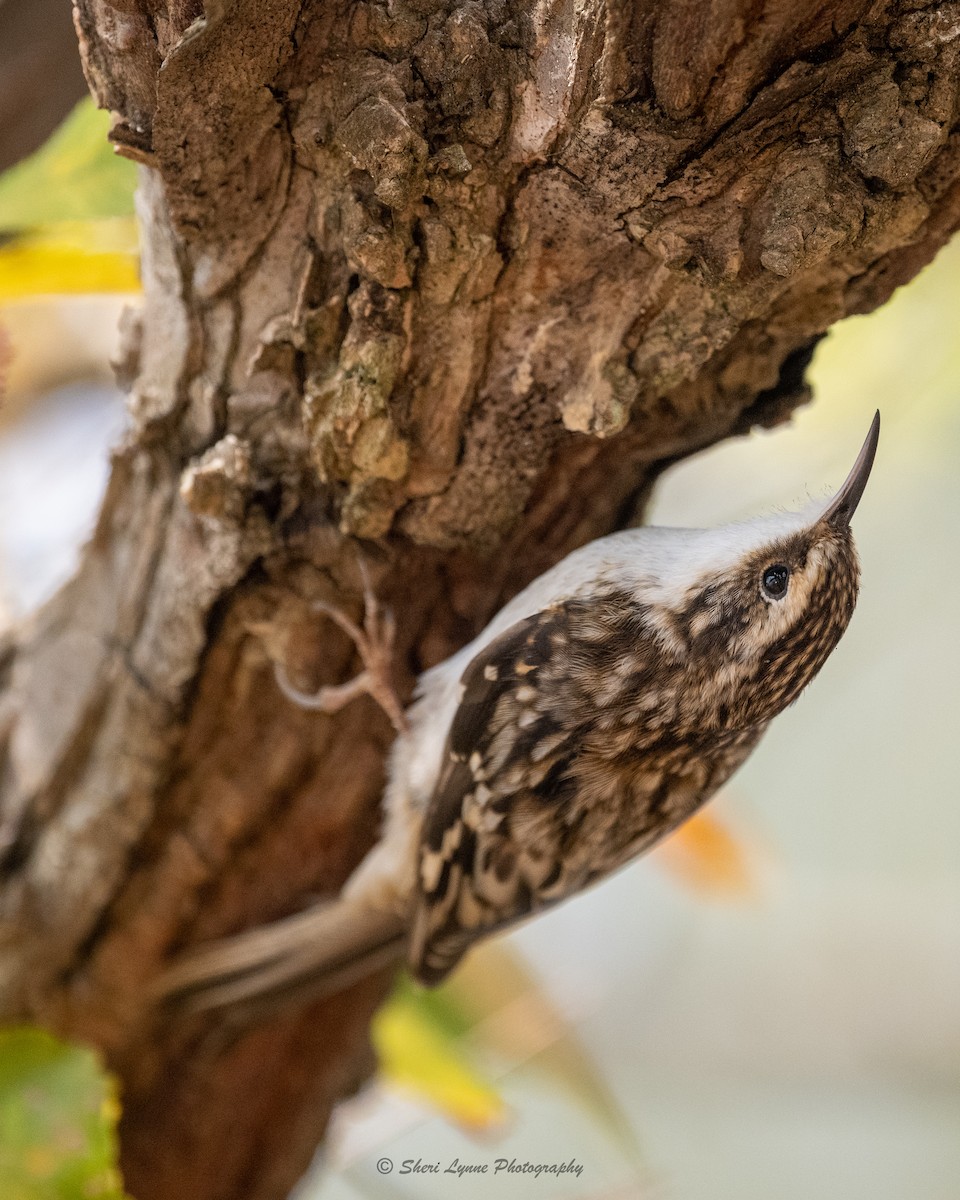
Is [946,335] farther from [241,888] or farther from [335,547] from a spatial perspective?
[241,888]

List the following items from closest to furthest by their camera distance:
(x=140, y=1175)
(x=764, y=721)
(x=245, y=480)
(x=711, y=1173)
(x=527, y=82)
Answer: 1. (x=527, y=82)
2. (x=245, y=480)
3. (x=764, y=721)
4. (x=140, y=1175)
5. (x=711, y=1173)

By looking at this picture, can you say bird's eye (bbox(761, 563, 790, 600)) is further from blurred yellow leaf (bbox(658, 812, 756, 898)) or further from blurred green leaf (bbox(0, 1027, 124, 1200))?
blurred green leaf (bbox(0, 1027, 124, 1200))

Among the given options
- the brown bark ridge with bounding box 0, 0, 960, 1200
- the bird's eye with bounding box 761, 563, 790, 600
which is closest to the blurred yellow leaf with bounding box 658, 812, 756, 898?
the brown bark ridge with bounding box 0, 0, 960, 1200

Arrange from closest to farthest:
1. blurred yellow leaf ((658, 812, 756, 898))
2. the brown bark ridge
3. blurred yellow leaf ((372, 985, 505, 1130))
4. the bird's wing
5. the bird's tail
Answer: the brown bark ridge → the bird's wing → the bird's tail → blurred yellow leaf ((372, 985, 505, 1130)) → blurred yellow leaf ((658, 812, 756, 898))

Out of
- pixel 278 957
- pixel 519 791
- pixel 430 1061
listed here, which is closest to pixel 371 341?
pixel 519 791

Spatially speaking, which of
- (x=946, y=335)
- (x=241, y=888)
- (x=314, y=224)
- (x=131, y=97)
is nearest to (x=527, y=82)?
(x=314, y=224)

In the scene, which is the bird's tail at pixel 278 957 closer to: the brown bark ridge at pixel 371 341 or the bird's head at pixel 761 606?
the brown bark ridge at pixel 371 341
